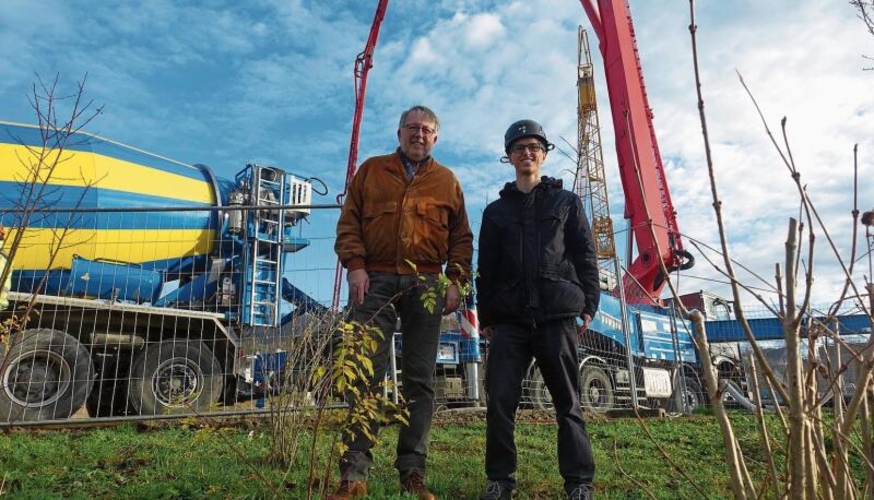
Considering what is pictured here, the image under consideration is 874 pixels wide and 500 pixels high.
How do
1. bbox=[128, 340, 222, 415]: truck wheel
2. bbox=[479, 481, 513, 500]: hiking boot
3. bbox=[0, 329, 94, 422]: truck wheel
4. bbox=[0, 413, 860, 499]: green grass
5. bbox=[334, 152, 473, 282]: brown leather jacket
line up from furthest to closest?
bbox=[128, 340, 222, 415]: truck wheel → bbox=[0, 329, 94, 422]: truck wheel → bbox=[334, 152, 473, 282]: brown leather jacket → bbox=[0, 413, 860, 499]: green grass → bbox=[479, 481, 513, 500]: hiking boot

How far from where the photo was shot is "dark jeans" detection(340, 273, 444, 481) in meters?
2.81

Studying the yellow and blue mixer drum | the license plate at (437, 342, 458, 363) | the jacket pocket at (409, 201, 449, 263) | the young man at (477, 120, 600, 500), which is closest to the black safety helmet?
the young man at (477, 120, 600, 500)

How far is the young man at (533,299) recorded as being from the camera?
2.70 meters

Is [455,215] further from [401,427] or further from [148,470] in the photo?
[148,470]

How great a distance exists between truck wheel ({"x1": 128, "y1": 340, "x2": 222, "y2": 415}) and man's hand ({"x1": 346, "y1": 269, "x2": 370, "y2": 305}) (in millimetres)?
4056

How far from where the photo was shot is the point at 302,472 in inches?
123

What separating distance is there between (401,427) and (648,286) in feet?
25.8

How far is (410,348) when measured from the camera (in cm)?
295

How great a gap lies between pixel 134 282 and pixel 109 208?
3.92 ft

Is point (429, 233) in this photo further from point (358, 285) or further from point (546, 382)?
point (546, 382)

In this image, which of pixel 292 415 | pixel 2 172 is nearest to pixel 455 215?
pixel 292 415

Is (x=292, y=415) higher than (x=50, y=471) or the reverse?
higher

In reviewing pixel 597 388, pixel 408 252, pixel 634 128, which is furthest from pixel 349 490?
pixel 634 128

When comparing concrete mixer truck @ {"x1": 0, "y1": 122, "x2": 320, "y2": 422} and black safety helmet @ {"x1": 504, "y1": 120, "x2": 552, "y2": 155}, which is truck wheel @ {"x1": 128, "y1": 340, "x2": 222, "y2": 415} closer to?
concrete mixer truck @ {"x1": 0, "y1": 122, "x2": 320, "y2": 422}
